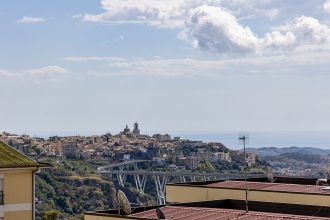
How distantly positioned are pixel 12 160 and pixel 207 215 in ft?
30.1

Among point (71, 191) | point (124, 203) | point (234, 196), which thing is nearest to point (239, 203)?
point (234, 196)

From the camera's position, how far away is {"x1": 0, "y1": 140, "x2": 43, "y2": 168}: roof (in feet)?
90.9

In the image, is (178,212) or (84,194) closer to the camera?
(178,212)

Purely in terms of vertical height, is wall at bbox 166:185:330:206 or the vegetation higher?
wall at bbox 166:185:330:206

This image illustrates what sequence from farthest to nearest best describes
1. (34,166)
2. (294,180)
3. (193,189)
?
(294,180) → (193,189) → (34,166)

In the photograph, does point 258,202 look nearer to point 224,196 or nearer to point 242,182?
point 224,196

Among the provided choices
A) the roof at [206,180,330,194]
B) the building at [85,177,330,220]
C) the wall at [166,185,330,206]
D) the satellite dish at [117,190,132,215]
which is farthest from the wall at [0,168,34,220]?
the roof at [206,180,330,194]

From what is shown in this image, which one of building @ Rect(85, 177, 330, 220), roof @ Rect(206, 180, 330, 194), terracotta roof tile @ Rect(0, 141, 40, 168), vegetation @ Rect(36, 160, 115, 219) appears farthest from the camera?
vegetation @ Rect(36, 160, 115, 219)

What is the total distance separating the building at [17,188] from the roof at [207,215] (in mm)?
6082

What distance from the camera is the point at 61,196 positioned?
165500 millimetres

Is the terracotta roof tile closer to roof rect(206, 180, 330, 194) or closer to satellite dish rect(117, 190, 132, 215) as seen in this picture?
satellite dish rect(117, 190, 132, 215)

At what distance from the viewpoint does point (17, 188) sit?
91.4 ft

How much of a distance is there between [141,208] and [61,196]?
143570 mm

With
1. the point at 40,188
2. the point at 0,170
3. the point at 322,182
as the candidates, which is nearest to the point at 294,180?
the point at 322,182
